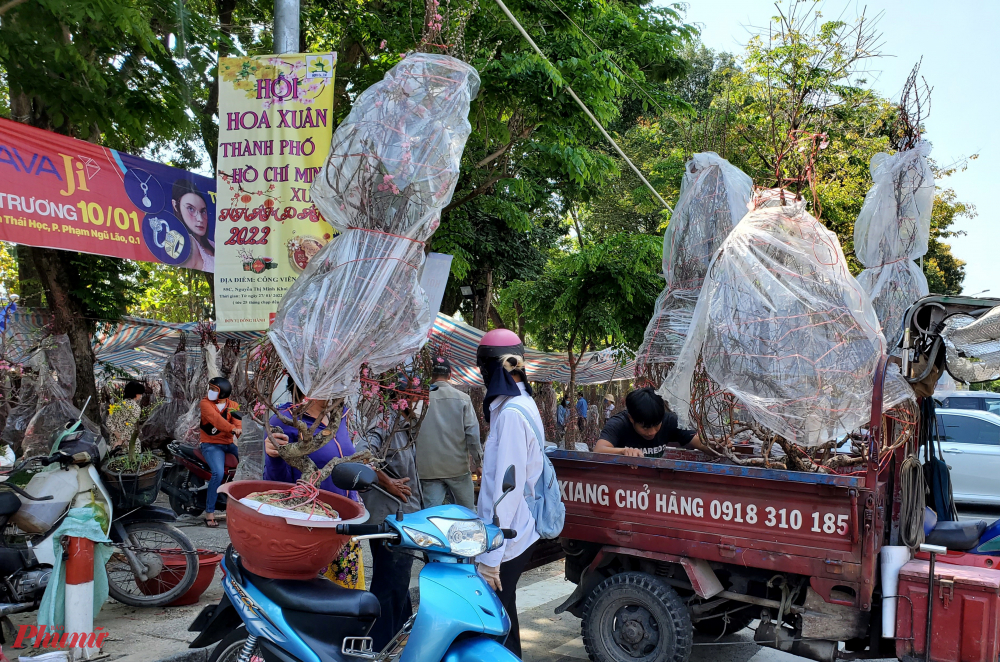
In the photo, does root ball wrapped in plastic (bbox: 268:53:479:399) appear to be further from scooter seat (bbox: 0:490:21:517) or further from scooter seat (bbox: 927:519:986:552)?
scooter seat (bbox: 927:519:986:552)

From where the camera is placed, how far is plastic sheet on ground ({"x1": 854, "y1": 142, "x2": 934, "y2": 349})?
19.8ft

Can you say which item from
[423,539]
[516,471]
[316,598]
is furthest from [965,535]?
[316,598]

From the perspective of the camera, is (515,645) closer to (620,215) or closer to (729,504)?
(729,504)

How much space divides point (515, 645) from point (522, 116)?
22.4 feet

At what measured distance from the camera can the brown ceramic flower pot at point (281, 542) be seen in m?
2.95

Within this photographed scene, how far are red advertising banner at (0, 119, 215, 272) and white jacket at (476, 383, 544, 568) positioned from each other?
4.12 meters

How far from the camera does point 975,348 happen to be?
11.8 ft

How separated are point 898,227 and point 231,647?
233 inches

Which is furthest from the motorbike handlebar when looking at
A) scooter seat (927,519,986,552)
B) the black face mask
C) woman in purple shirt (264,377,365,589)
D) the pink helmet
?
scooter seat (927,519,986,552)

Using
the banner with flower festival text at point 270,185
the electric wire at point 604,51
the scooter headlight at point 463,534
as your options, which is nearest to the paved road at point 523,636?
the banner with flower festival text at point 270,185

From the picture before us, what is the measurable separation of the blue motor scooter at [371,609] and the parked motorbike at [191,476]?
487 cm

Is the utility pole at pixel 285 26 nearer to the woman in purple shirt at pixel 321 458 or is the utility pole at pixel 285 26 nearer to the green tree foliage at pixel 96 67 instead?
the green tree foliage at pixel 96 67

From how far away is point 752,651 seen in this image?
16.1 feet

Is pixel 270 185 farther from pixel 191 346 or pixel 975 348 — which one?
pixel 191 346
